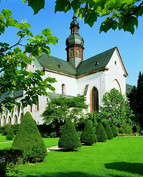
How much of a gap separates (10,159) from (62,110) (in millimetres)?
16741

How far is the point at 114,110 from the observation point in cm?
2731

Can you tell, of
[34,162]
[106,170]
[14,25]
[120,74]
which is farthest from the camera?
[120,74]

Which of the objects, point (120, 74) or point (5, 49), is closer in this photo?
point (5, 49)

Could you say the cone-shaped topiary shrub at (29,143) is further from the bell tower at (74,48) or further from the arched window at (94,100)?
the bell tower at (74,48)

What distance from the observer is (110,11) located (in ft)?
7.48

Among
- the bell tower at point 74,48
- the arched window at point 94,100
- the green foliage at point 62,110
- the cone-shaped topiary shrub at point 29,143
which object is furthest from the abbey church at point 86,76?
the cone-shaped topiary shrub at point 29,143

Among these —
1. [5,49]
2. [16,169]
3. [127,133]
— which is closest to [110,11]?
[5,49]

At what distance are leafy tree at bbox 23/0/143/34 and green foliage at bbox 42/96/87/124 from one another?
21.9 meters

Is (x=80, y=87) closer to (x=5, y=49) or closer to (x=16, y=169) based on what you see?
(x=16, y=169)

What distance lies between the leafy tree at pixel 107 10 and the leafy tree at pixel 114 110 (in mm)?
24593

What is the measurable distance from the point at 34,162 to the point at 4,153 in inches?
72.9

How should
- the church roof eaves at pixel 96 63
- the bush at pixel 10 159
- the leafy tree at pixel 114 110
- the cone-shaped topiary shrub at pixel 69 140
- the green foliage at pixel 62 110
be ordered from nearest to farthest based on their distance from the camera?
the bush at pixel 10 159 < the cone-shaped topiary shrub at pixel 69 140 < the green foliage at pixel 62 110 < the leafy tree at pixel 114 110 < the church roof eaves at pixel 96 63

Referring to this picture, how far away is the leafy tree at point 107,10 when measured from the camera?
6.39 ft

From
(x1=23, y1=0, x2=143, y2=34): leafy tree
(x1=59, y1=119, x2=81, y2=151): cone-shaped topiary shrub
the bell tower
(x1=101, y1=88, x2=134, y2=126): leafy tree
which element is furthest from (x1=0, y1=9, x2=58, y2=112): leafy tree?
the bell tower
